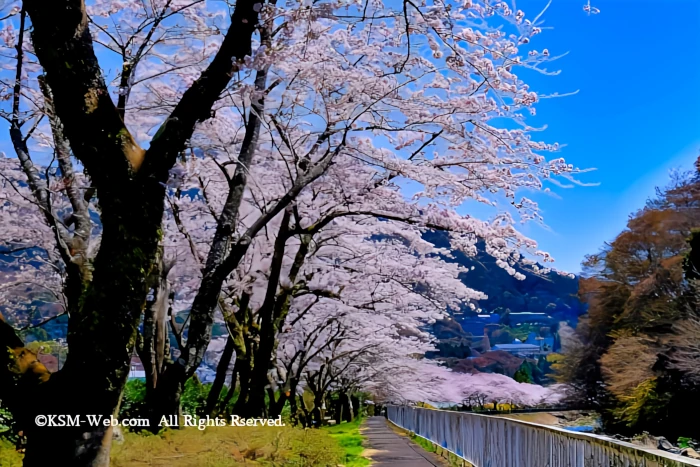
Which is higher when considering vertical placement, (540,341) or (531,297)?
(531,297)

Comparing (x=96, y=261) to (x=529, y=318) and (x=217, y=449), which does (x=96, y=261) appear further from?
(x=529, y=318)

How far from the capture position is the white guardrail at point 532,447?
3900 millimetres

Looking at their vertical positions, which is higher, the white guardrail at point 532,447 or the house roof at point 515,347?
the house roof at point 515,347

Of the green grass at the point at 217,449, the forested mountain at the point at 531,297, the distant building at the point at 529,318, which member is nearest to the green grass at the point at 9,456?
the green grass at the point at 217,449

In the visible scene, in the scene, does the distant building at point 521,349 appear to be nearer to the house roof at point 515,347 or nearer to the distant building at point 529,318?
the house roof at point 515,347

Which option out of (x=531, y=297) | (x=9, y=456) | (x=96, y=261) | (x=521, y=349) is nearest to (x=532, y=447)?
(x=96, y=261)

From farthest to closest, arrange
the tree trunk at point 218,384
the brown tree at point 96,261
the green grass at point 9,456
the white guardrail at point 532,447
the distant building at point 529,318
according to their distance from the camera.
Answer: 1. the distant building at point 529,318
2. the tree trunk at point 218,384
3. the green grass at point 9,456
4. the white guardrail at point 532,447
5. the brown tree at point 96,261

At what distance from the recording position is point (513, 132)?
7250mm

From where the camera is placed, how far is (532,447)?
643 centimetres

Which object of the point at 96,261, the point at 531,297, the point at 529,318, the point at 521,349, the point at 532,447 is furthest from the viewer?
the point at 531,297

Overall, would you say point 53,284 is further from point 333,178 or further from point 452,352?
point 452,352

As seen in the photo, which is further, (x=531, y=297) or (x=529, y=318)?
(x=531, y=297)

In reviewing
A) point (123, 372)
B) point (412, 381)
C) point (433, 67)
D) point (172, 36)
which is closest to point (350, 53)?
point (433, 67)

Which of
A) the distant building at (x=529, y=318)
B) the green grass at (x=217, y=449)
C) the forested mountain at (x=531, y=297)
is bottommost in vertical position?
the green grass at (x=217, y=449)
